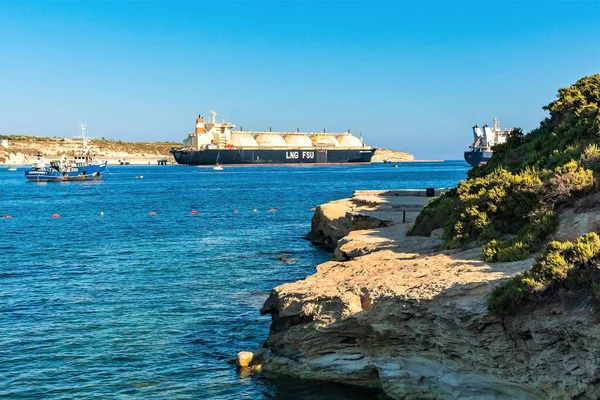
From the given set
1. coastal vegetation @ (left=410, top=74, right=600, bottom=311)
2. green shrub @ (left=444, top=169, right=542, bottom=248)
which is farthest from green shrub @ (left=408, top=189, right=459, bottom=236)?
green shrub @ (left=444, top=169, right=542, bottom=248)

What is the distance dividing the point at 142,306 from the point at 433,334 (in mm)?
9867

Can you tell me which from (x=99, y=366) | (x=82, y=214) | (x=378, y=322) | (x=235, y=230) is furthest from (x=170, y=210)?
(x=378, y=322)

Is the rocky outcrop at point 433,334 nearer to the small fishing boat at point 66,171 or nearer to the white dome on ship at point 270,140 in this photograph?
the small fishing boat at point 66,171

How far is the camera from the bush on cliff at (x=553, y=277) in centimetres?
895

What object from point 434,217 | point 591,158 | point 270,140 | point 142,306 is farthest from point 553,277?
point 270,140

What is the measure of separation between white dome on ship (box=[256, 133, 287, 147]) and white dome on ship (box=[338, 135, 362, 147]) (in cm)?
2141

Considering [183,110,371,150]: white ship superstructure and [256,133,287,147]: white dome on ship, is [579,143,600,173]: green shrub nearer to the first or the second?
[183,110,371,150]: white ship superstructure

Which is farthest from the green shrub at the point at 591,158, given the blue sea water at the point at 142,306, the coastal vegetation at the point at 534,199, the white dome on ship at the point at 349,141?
the white dome on ship at the point at 349,141

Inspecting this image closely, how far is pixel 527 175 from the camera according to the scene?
15.0 meters

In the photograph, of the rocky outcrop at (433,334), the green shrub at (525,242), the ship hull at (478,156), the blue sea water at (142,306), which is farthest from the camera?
the ship hull at (478,156)

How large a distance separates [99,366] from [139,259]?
12661 millimetres

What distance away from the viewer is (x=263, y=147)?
16688 centimetres

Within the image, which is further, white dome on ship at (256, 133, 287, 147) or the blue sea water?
white dome on ship at (256, 133, 287, 147)

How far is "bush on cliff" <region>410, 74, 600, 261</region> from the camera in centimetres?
1275
